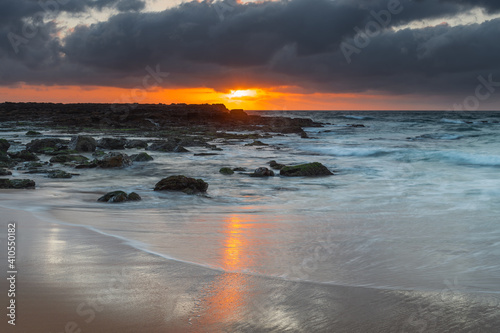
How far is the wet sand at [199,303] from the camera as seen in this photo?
307 cm

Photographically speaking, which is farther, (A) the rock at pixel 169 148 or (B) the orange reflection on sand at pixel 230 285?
(A) the rock at pixel 169 148

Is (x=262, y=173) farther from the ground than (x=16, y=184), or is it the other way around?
(x=262, y=173)

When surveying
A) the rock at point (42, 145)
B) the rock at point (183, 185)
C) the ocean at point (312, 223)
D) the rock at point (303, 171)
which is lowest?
the ocean at point (312, 223)

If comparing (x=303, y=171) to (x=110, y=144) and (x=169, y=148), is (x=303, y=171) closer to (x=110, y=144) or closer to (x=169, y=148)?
(x=169, y=148)

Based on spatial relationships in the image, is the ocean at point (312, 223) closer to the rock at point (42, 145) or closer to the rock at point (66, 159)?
the rock at point (66, 159)

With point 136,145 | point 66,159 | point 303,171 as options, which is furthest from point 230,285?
Answer: point 136,145

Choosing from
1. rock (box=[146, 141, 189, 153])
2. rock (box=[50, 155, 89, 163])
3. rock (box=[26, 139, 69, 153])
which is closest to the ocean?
rock (box=[50, 155, 89, 163])

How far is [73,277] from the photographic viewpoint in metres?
3.87

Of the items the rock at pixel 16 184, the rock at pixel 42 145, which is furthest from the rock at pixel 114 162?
the rock at pixel 42 145

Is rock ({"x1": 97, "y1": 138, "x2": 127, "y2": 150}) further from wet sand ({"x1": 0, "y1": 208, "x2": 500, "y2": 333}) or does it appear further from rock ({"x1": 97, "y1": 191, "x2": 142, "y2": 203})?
wet sand ({"x1": 0, "y1": 208, "x2": 500, "y2": 333})

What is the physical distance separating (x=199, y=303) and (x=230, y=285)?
0.51 m

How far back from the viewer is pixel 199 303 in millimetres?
3402

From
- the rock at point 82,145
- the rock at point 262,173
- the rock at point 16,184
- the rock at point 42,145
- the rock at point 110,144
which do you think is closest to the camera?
the rock at point 16,184

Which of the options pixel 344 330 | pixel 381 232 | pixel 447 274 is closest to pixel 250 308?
pixel 344 330
